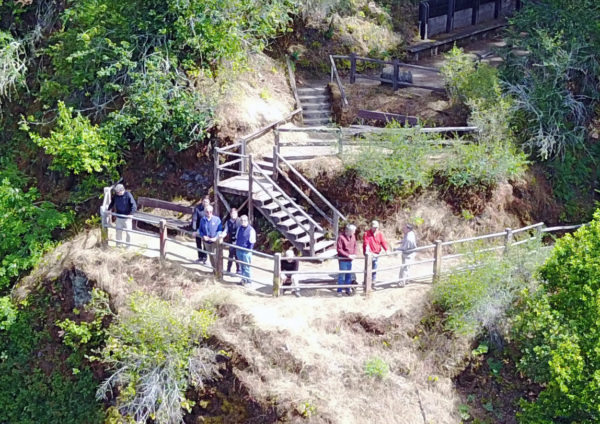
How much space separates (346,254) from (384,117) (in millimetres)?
6092

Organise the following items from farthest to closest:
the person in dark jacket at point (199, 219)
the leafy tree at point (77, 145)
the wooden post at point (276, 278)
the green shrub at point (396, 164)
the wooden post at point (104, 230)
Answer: the leafy tree at point (77, 145) → the green shrub at point (396, 164) → the wooden post at point (104, 230) → the person in dark jacket at point (199, 219) → the wooden post at point (276, 278)

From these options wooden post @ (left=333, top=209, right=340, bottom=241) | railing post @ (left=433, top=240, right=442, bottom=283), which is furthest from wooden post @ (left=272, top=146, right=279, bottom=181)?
railing post @ (left=433, top=240, right=442, bottom=283)

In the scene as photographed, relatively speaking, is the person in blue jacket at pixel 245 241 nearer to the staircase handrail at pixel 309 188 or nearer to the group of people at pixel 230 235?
the group of people at pixel 230 235

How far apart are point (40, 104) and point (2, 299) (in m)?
5.86

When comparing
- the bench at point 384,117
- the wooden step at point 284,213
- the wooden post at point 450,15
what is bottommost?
the wooden step at point 284,213

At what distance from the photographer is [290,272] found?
18641mm

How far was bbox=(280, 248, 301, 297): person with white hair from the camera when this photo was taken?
18.8 meters

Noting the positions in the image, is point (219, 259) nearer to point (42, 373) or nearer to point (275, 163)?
point (275, 163)

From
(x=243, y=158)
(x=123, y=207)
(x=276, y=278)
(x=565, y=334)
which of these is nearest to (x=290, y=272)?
(x=276, y=278)

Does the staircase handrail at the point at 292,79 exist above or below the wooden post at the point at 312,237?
above

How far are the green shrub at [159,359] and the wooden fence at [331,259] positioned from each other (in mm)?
1595

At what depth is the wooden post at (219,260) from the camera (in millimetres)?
18953

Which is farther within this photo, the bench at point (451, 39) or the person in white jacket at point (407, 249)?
the bench at point (451, 39)

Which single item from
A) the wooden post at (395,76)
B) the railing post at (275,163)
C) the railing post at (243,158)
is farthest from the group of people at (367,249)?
the wooden post at (395,76)
